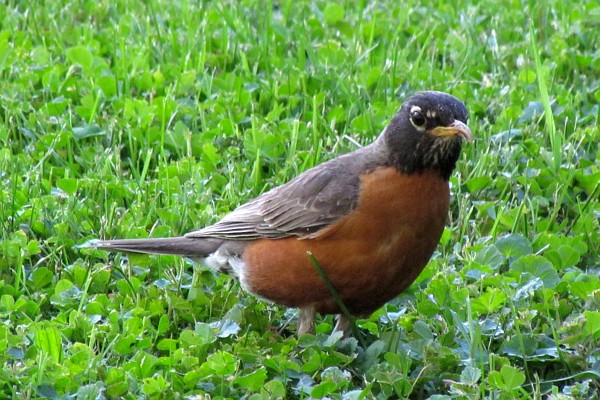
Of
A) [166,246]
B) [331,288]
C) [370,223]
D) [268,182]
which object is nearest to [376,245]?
[370,223]

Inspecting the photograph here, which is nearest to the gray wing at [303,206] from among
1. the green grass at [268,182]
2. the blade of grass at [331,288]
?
the blade of grass at [331,288]

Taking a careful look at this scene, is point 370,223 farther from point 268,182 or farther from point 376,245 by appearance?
point 268,182

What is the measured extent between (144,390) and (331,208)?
1.15m

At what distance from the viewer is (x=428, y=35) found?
791 cm

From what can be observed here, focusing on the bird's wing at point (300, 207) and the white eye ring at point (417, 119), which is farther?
the bird's wing at point (300, 207)

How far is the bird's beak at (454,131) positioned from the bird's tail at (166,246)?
1.15m

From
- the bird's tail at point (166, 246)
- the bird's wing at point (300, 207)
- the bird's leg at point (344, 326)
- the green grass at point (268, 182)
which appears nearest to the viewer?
the green grass at point (268, 182)

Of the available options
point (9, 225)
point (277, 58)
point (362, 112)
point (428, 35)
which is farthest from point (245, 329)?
point (428, 35)

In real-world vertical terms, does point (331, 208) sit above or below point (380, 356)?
above

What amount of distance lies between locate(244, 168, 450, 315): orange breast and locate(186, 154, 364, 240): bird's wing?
73 mm

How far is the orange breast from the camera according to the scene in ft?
15.5

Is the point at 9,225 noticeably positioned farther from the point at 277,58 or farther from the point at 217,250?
the point at 277,58

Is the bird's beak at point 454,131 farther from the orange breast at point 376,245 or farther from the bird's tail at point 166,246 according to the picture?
the bird's tail at point 166,246

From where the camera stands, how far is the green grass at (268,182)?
4535 millimetres
